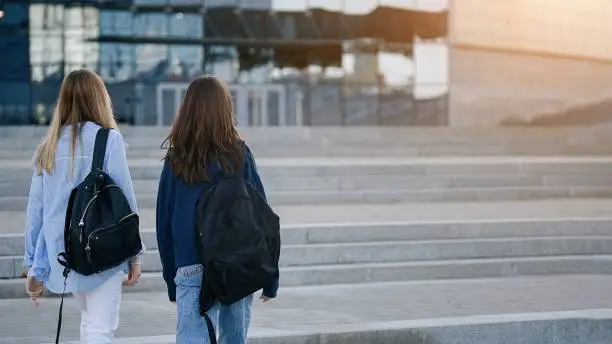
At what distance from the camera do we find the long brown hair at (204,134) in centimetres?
448

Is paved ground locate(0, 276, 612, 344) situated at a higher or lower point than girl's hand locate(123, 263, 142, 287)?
lower

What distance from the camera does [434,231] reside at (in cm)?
1155

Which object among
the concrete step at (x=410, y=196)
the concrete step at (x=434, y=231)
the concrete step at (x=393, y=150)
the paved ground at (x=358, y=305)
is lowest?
the concrete step at (x=393, y=150)

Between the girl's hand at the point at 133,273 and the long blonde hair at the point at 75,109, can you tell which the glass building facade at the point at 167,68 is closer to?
the long blonde hair at the point at 75,109

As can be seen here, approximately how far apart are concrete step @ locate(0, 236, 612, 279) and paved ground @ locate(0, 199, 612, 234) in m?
1.28

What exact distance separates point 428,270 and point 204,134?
253 inches

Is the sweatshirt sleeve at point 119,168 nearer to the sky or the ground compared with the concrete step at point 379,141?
nearer to the sky

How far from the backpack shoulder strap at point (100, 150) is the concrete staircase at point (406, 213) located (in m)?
5.05

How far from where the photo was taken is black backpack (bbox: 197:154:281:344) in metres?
4.31

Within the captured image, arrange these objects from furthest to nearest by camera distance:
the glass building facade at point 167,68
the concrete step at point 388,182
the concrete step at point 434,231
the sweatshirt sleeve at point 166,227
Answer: the glass building facade at point 167,68 < the concrete step at point 388,182 < the concrete step at point 434,231 < the sweatshirt sleeve at point 166,227

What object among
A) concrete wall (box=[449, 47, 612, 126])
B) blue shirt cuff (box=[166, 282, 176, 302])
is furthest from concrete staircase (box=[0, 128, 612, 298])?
concrete wall (box=[449, 47, 612, 126])

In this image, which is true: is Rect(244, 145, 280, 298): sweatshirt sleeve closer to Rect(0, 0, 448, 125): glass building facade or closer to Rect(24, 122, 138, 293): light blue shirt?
Rect(24, 122, 138, 293): light blue shirt

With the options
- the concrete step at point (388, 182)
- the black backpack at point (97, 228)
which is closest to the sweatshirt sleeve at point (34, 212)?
the black backpack at point (97, 228)

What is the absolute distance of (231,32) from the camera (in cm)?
3266
